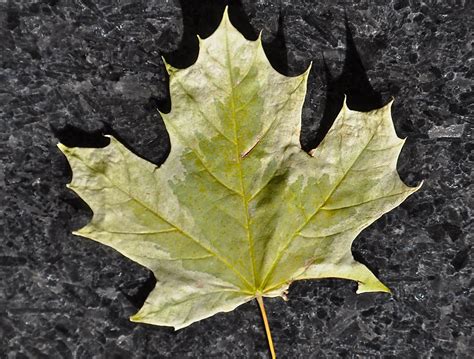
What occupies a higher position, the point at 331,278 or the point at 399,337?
the point at 331,278

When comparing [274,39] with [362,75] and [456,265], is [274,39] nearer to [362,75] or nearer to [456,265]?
[362,75]

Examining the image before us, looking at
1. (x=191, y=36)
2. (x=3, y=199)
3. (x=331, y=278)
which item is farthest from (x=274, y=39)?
(x=3, y=199)

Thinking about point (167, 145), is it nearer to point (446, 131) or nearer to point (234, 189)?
point (234, 189)

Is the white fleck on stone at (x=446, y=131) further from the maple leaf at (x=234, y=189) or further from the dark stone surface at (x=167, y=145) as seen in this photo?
the maple leaf at (x=234, y=189)

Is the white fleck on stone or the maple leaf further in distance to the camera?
the white fleck on stone

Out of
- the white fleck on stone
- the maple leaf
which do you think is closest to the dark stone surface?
the white fleck on stone

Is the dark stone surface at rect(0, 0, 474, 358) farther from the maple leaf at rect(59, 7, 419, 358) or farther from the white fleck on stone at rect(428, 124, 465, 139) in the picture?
the maple leaf at rect(59, 7, 419, 358)

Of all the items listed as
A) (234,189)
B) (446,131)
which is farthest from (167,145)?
(446,131)
